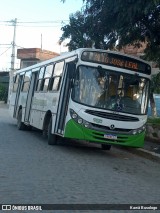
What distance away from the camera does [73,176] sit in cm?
937

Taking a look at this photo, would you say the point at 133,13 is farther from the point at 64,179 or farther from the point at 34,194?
the point at 34,194

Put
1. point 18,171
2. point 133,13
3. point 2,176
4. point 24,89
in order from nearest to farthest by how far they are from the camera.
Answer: point 2,176, point 18,171, point 133,13, point 24,89

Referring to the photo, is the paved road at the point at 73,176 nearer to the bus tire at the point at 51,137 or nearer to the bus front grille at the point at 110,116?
the bus tire at the point at 51,137

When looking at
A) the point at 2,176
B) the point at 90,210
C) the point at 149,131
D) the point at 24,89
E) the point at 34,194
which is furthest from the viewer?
the point at 24,89

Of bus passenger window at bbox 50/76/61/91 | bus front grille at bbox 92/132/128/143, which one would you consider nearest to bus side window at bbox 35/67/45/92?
bus passenger window at bbox 50/76/61/91

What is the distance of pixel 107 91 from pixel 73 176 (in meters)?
4.45

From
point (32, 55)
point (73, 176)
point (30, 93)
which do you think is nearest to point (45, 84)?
point (30, 93)

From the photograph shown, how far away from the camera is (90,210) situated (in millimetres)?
6629

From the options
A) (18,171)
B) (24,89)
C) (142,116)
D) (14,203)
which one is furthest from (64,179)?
(24,89)

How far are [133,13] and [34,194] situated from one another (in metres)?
7.56

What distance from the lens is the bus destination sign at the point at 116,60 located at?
13402 millimetres

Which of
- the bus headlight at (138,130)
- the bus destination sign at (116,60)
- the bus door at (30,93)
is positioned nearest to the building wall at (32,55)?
the bus door at (30,93)

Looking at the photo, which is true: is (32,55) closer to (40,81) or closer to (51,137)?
(40,81)

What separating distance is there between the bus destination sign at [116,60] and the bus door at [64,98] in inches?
20.4
